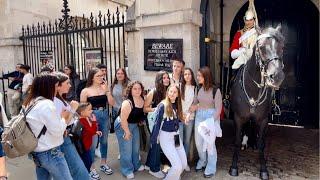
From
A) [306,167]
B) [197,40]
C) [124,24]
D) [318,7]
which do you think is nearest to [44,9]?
[124,24]

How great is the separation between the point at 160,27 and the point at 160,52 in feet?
1.54

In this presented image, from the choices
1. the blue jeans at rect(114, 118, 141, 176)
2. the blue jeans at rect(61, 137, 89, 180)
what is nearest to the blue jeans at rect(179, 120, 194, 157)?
the blue jeans at rect(114, 118, 141, 176)

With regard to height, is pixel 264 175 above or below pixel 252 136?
below

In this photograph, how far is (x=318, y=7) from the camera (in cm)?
727

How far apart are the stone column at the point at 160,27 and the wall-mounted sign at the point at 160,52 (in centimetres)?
9

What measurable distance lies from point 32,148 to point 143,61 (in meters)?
3.43

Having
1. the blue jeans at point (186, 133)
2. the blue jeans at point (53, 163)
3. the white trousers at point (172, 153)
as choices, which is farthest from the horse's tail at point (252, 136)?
the blue jeans at point (53, 163)

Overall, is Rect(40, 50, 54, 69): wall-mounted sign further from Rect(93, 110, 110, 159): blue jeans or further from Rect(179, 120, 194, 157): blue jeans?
Rect(179, 120, 194, 157): blue jeans

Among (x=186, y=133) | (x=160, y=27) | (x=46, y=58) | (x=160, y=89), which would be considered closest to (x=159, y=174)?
(x=186, y=133)

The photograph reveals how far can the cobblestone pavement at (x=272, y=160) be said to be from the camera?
4.72 meters

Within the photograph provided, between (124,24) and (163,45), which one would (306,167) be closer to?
(163,45)

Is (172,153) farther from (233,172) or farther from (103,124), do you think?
(103,124)

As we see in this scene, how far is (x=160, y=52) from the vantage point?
5.55m

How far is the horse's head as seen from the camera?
3793 millimetres
